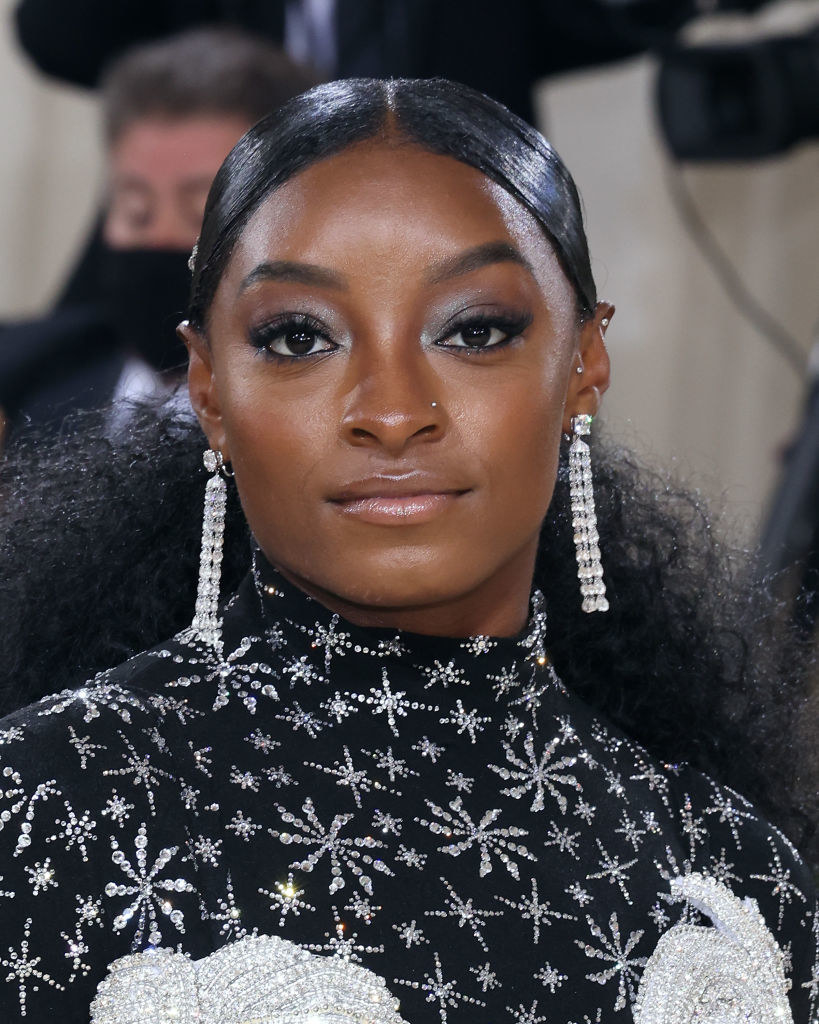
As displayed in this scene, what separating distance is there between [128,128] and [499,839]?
159 cm

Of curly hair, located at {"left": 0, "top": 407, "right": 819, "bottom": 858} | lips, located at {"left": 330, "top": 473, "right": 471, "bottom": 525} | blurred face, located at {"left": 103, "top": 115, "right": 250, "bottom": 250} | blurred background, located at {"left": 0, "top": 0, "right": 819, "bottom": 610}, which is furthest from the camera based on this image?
blurred background, located at {"left": 0, "top": 0, "right": 819, "bottom": 610}

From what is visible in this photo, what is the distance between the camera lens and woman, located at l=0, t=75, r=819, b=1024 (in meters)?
1.15

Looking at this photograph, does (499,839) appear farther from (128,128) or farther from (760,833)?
(128,128)

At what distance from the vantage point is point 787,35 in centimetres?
307

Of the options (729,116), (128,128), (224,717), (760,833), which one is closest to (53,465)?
(224,717)

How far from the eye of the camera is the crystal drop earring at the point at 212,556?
1315mm

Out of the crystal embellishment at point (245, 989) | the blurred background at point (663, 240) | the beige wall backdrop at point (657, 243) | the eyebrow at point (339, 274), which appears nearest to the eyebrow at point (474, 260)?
the eyebrow at point (339, 274)

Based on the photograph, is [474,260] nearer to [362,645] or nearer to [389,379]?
[389,379]

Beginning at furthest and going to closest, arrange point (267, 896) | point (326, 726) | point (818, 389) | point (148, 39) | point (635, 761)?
1. point (148, 39)
2. point (818, 389)
3. point (635, 761)
4. point (326, 726)
5. point (267, 896)

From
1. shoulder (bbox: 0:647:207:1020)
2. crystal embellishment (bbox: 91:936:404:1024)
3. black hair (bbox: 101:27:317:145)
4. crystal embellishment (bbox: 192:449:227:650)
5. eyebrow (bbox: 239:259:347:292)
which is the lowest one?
crystal embellishment (bbox: 91:936:404:1024)

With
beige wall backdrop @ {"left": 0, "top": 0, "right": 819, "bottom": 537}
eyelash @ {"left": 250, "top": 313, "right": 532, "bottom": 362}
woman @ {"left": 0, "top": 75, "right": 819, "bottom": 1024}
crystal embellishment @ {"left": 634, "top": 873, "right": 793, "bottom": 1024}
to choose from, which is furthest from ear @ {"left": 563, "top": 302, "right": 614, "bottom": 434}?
beige wall backdrop @ {"left": 0, "top": 0, "right": 819, "bottom": 537}

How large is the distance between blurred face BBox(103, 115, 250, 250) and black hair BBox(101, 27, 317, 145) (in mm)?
25

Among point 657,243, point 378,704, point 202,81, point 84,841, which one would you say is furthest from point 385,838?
point 657,243

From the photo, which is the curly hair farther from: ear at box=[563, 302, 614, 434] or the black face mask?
the black face mask
